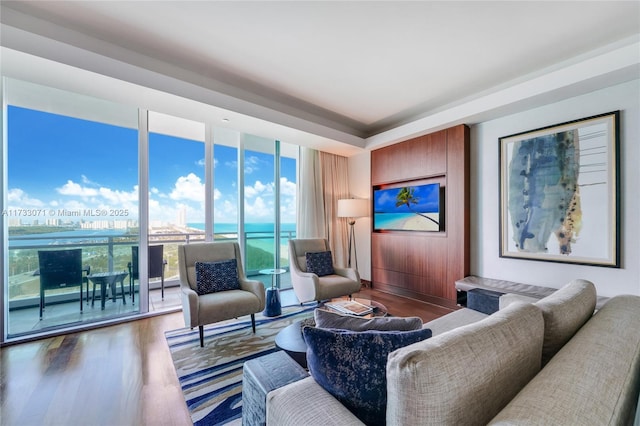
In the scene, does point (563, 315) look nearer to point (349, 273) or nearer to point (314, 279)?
point (314, 279)

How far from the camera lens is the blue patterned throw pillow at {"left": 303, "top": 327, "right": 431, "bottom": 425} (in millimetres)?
825

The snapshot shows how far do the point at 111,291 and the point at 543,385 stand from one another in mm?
3904

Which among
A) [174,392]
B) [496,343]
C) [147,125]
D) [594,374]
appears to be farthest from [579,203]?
[147,125]

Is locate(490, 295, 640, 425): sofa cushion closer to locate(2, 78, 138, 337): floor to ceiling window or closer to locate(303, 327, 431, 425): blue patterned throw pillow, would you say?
locate(303, 327, 431, 425): blue patterned throw pillow

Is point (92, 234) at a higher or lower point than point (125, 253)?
higher

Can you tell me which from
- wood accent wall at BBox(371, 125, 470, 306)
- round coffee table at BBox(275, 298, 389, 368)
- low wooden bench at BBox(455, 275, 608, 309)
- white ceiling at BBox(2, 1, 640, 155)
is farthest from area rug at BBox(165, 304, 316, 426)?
white ceiling at BBox(2, 1, 640, 155)

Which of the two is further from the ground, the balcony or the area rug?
the balcony

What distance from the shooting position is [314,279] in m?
3.19

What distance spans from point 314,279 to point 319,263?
19.0 inches

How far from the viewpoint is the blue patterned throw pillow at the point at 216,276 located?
272cm

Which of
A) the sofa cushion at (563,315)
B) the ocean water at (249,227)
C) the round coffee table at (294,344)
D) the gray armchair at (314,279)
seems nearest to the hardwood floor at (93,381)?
the round coffee table at (294,344)

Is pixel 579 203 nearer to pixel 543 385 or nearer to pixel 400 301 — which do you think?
pixel 400 301

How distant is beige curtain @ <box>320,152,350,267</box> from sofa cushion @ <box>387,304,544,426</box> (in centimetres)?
402

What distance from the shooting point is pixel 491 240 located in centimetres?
330
